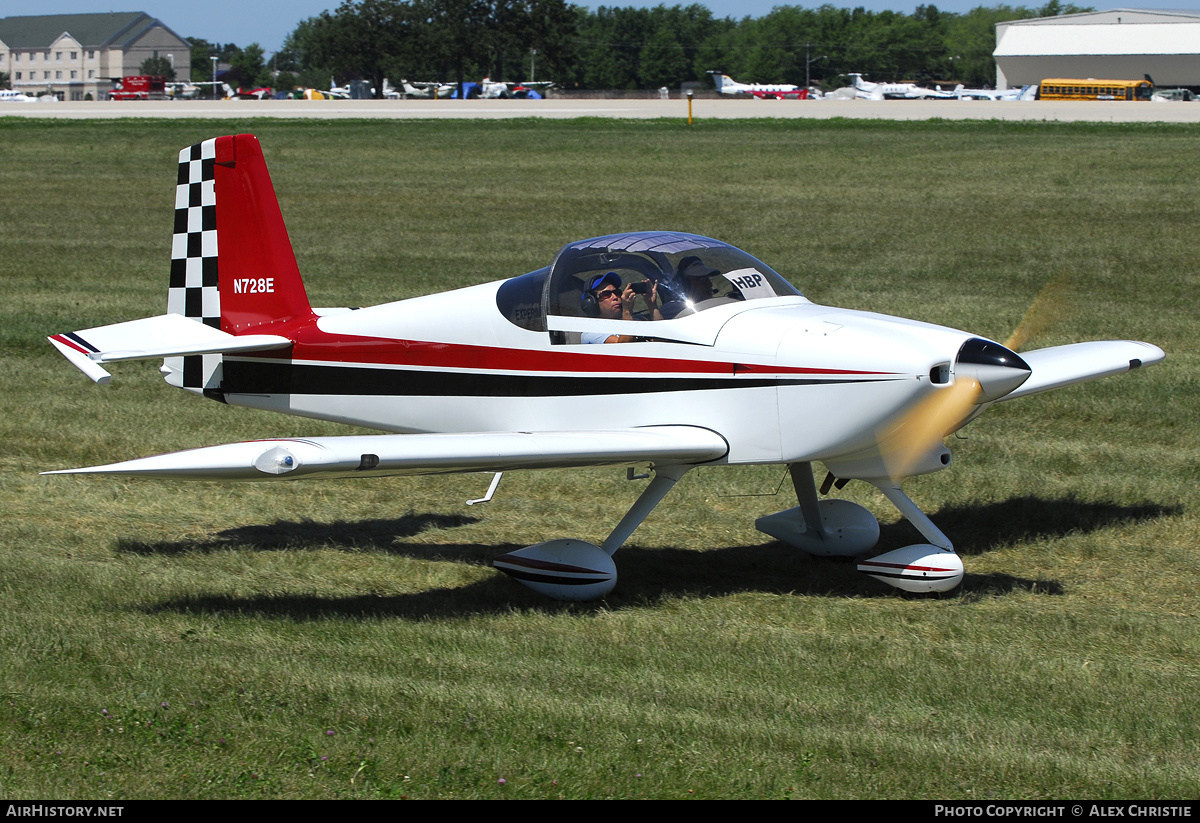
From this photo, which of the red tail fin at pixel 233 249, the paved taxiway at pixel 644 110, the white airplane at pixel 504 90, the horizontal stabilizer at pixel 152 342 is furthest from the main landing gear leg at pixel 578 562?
the white airplane at pixel 504 90

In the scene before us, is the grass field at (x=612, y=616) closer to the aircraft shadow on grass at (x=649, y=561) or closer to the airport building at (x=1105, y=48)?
the aircraft shadow on grass at (x=649, y=561)

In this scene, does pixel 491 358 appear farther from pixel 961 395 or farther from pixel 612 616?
pixel 961 395

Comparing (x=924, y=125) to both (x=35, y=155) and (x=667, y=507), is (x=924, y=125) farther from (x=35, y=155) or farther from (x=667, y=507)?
(x=667, y=507)

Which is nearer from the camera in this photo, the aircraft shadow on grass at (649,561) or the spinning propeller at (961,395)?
the spinning propeller at (961,395)

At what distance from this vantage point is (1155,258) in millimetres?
16594

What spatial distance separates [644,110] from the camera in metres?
42.3

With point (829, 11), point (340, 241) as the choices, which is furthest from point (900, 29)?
point (340, 241)

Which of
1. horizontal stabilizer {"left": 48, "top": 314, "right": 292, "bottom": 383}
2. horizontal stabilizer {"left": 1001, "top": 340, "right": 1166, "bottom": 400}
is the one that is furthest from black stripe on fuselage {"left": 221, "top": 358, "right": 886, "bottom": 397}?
horizontal stabilizer {"left": 1001, "top": 340, "right": 1166, "bottom": 400}

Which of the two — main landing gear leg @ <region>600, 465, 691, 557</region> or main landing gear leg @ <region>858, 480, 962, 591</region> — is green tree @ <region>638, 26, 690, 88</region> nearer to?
main landing gear leg @ <region>600, 465, 691, 557</region>

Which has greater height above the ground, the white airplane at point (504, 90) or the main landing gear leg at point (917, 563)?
the white airplane at point (504, 90)

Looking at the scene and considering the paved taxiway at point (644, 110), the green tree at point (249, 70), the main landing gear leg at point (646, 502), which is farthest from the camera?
the green tree at point (249, 70)

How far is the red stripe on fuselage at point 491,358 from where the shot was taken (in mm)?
6648

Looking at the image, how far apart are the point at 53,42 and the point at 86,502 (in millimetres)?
162519

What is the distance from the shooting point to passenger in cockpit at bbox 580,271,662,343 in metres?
6.90
